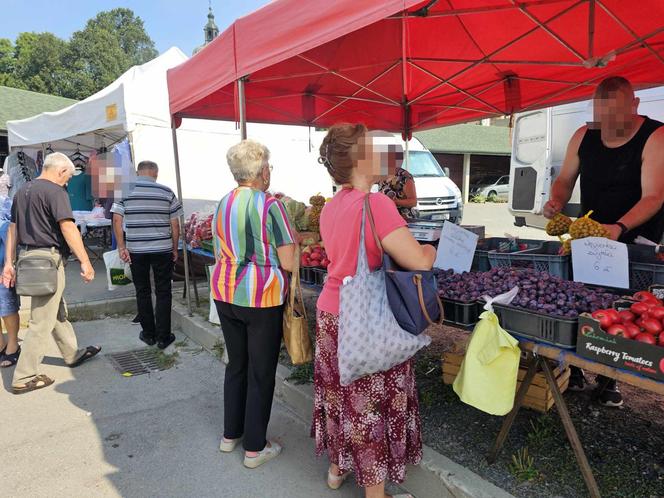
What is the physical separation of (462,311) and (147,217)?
338 cm

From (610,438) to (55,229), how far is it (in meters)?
4.36

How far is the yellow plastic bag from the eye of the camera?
2.05 meters

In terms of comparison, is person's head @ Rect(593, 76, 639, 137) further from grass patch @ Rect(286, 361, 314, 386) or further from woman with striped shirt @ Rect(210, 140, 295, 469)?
grass patch @ Rect(286, 361, 314, 386)

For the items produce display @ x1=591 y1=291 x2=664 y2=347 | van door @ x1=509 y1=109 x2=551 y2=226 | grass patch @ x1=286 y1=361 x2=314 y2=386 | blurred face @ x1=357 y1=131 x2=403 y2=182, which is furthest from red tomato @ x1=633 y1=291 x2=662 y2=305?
van door @ x1=509 y1=109 x2=551 y2=226

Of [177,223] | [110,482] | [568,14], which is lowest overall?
[110,482]

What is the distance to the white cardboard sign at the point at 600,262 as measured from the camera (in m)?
2.22

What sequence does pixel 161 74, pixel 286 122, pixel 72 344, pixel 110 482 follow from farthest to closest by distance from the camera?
pixel 161 74 → pixel 286 122 → pixel 72 344 → pixel 110 482

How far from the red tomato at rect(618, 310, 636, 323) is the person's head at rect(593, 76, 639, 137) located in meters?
1.48

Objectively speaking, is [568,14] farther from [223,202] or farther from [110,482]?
[110,482]

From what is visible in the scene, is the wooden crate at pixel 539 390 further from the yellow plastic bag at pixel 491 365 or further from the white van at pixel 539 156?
the white van at pixel 539 156

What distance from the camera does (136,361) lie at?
460 centimetres

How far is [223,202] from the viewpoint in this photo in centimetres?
261

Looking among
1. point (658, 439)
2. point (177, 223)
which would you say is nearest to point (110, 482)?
point (177, 223)

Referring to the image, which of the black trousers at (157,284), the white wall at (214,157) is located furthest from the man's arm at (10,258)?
the white wall at (214,157)
